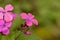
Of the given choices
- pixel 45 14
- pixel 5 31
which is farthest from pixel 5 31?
pixel 45 14

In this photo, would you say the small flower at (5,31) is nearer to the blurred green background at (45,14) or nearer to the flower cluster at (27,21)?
the flower cluster at (27,21)

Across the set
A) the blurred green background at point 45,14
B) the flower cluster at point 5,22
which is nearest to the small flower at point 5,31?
the flower cluster at point 5,22

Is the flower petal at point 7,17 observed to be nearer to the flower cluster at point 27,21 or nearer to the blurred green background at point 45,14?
the flower cluster at point 27,21

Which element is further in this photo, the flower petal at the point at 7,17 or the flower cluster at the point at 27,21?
the flower cluster at the point at 27,21

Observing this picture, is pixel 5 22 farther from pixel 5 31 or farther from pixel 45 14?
pixel 45 14

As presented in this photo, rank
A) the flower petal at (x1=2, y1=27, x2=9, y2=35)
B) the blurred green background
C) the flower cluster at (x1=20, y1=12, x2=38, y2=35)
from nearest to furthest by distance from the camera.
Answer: the flower petal at (x1=2, y1=27, x2=9, y2=35), the flower cluster at (x1=20, y1=12, x2=38, y2=35), the blurred green background

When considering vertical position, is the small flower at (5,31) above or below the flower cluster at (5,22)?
below

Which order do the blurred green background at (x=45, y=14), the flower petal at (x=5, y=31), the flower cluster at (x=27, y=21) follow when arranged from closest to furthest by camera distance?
the flower petal at (x=5, y=31), the flower cluster at (x=27, y=21), the blurred green background at (x=45, y=14)

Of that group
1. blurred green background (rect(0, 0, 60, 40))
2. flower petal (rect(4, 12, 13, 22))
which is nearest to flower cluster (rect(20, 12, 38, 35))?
flower petal (rect(4, 12, 13, 22))

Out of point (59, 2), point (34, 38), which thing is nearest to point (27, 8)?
point (59, 2)

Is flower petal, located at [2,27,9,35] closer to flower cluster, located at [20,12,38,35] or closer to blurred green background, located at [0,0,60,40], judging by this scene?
flower cluster, located at [20,12,38,35]

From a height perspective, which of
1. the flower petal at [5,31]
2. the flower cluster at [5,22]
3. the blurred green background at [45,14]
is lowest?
the blurred green background at [45,14]

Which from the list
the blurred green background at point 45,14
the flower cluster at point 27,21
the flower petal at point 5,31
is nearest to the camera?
the flower petal at point 5,31
